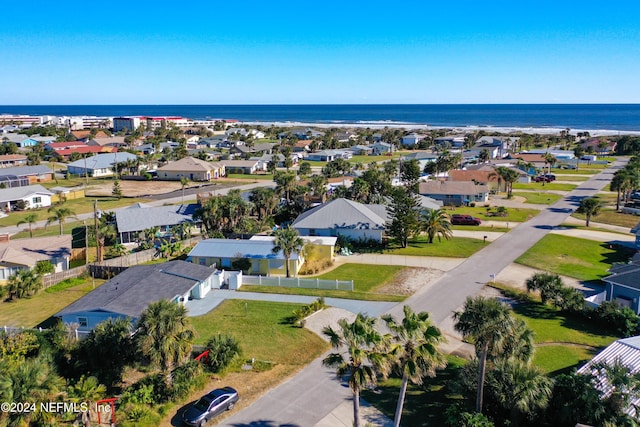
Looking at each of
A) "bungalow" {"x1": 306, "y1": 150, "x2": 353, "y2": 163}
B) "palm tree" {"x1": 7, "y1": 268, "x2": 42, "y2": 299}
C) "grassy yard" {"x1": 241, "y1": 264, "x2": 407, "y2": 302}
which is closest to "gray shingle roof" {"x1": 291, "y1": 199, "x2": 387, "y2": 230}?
"grassy yard" {"x1": 241, "y1": 264, "x2": 407, "y2": 302}

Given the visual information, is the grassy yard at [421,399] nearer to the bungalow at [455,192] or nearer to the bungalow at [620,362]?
the bungalow at [620,362]

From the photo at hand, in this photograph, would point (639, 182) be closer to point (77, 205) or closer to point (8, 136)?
point (77, 205)

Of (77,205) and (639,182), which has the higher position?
(639,182)

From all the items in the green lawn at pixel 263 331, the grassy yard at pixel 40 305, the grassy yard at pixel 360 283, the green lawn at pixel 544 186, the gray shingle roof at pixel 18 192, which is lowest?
the grassy yard at pixel 40 305

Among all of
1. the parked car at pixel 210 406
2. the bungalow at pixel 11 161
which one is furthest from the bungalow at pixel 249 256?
the bungalow at pixel 11 161

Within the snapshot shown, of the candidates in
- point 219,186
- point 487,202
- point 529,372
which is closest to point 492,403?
point 529,372

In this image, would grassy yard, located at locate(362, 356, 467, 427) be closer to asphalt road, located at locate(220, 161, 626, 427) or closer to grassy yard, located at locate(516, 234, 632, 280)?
asphalt road, located at locate(220, 161, 626, 427)
